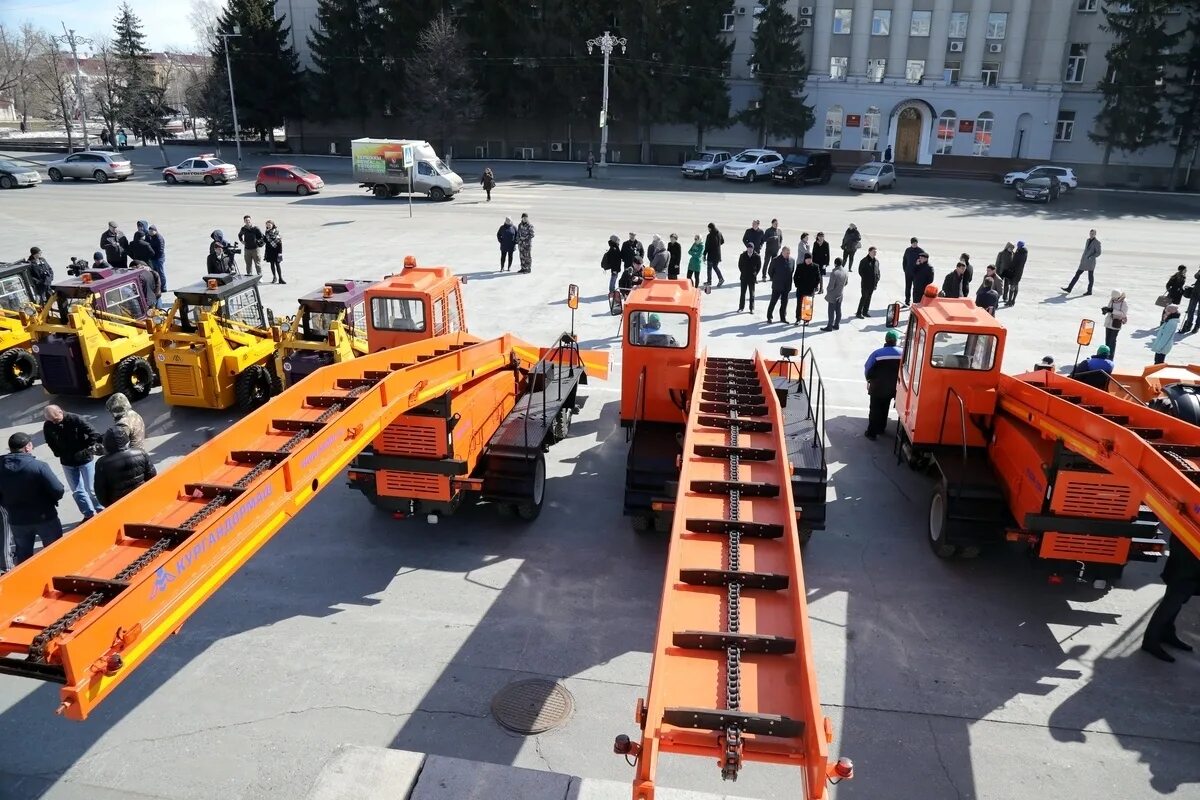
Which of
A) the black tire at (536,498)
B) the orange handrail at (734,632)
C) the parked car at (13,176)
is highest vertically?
the parked car at (13,176)

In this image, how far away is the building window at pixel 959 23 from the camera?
4769 centimetres

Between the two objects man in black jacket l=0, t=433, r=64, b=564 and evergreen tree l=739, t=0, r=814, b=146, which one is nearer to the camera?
man in black jacket l=0, t=433, r=64, b=564

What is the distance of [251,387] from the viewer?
12.8 metres

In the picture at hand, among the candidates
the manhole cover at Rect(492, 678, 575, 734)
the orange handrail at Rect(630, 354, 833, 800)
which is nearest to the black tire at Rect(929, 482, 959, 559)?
the orange handrail at Rect(630, 354, 833, 800)

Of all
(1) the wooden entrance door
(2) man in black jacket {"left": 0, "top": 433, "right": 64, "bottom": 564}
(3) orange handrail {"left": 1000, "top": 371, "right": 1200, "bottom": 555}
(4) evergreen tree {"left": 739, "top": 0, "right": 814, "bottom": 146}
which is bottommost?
(2) man in black jacket {"left": 0, "top": 433, "right": 64, "bottom": 564}

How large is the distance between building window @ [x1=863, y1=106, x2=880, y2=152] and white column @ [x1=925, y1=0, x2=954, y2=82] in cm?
367

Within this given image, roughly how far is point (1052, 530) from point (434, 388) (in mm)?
6106

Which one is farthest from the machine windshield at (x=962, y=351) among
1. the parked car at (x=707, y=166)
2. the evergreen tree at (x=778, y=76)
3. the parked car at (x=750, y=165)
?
the evergreen tree at (x=778, y=76)

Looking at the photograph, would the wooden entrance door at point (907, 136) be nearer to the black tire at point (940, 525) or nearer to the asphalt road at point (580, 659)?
the asphalt road at point (580, 659)

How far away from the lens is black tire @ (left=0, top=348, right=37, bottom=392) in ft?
43.9

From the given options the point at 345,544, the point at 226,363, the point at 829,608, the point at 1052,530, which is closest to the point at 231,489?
the point at 345,544

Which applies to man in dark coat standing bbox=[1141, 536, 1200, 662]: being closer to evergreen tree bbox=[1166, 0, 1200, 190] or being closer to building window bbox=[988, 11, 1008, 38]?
evergreen tree bbox=[1166, 0, 1200, 190]

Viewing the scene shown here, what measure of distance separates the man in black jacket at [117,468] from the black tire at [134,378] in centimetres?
611

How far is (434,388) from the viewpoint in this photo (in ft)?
26.0
